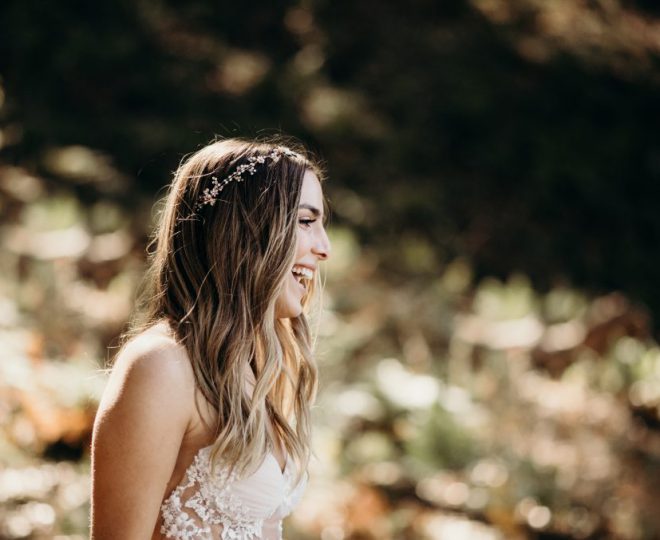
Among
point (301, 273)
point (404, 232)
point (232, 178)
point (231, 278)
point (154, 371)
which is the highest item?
Result: point (404, 232)

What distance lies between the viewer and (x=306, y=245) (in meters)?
2.07

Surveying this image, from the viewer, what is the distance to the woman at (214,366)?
5.49 feet

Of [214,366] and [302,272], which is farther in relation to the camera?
[302,272]

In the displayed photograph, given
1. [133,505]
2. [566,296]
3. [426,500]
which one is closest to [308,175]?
[133,505]

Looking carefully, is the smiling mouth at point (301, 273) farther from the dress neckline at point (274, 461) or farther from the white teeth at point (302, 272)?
the dress neckline at point (274, 461)

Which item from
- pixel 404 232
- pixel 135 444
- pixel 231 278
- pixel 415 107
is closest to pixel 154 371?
pixel 135 444

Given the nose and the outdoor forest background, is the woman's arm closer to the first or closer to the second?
the nose

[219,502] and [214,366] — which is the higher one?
[214,366]

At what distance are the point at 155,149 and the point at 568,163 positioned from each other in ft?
17.4

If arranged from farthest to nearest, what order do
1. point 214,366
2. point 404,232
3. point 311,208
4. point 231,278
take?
point 404,232, point 311,208, point 231,278, point 214,366

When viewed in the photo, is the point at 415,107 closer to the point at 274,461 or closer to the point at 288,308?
the point at 288,308

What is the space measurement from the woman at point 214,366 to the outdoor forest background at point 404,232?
230 cm

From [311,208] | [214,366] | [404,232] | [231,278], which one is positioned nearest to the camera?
[214,366]

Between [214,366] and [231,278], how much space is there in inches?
8.9
